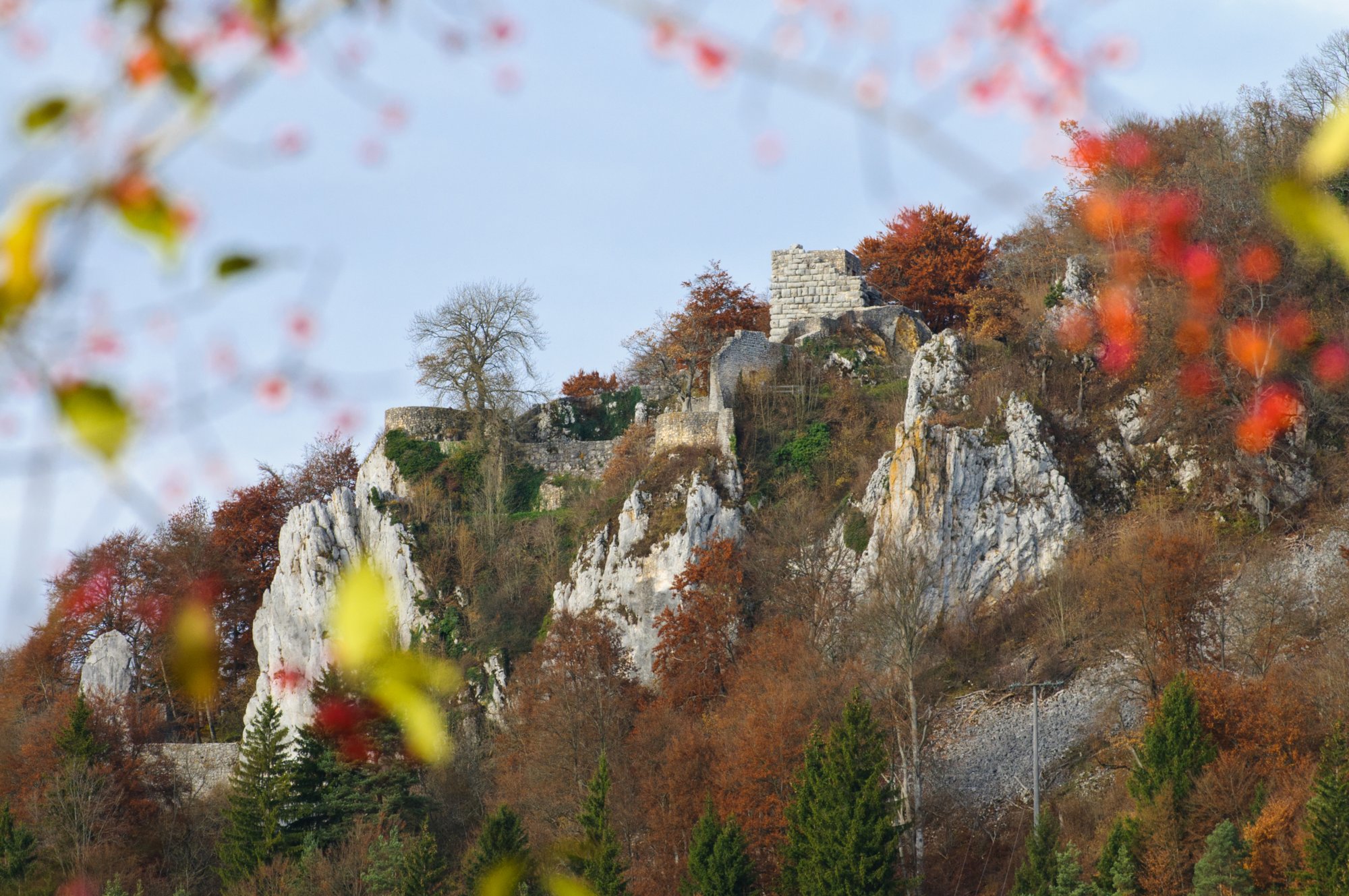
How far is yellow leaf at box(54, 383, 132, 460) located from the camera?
1.94m

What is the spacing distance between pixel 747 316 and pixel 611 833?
63.7 ft

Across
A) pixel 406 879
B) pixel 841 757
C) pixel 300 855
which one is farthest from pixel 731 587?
pixel 300 855

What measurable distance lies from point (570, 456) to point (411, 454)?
412 centimetres

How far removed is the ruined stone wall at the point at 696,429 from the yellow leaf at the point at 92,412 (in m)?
33.1

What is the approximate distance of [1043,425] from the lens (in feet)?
109

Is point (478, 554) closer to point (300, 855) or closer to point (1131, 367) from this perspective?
point (300, 855)

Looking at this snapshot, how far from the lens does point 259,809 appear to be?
33.5 m

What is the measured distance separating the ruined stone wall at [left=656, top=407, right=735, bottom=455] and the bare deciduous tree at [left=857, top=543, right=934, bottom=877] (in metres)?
4.98

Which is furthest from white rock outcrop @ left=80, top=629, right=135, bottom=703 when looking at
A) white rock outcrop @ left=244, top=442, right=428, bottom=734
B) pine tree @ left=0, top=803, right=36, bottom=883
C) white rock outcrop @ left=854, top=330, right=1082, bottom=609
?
white rock outcrop @ left=854, top=330, right=1082, bottom=609

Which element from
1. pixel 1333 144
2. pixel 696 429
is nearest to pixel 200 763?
pixel 696 429

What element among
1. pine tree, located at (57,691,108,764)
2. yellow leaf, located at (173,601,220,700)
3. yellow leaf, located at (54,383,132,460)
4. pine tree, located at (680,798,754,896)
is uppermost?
pine tree, located at (57,691,108,764)

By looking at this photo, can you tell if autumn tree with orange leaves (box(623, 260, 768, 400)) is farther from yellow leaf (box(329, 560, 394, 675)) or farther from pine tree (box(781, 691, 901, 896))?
yellow leaf (box(329, 560, 394, 675))

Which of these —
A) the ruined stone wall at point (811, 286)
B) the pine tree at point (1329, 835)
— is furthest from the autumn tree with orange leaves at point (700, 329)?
the pine tree at point (1329, 835)

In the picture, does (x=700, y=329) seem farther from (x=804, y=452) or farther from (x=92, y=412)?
(x=92, y=412)
